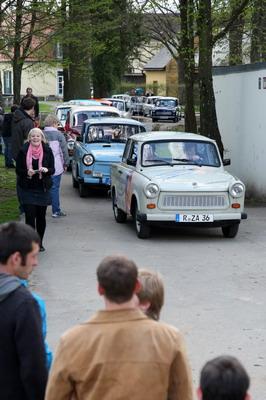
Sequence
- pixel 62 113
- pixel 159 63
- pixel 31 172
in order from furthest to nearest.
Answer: pixel 159 63 → pixel 62 113 → pixel 31 172

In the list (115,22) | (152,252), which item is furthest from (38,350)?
(115,22)

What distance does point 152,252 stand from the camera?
36.6 feet

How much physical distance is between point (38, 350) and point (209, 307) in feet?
16.0

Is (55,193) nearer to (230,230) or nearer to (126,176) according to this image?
(126,176)

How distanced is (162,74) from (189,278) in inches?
3361

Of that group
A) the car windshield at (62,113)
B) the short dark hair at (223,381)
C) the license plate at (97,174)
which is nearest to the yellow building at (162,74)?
the car windshield at (62,113)

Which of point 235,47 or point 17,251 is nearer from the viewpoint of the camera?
point 17,251

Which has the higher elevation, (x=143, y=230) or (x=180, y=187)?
(x=180, y=187)

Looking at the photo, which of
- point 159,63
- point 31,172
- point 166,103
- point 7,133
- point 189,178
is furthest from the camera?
point 159,63

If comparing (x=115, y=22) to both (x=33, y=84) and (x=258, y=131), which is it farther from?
(x=33, y=84)

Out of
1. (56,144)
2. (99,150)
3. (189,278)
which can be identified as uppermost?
(56,144)

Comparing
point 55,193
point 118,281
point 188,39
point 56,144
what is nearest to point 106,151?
point 55,193

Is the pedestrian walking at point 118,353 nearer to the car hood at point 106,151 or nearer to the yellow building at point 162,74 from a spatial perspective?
the car hood at point 106,151

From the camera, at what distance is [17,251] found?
355 cm
